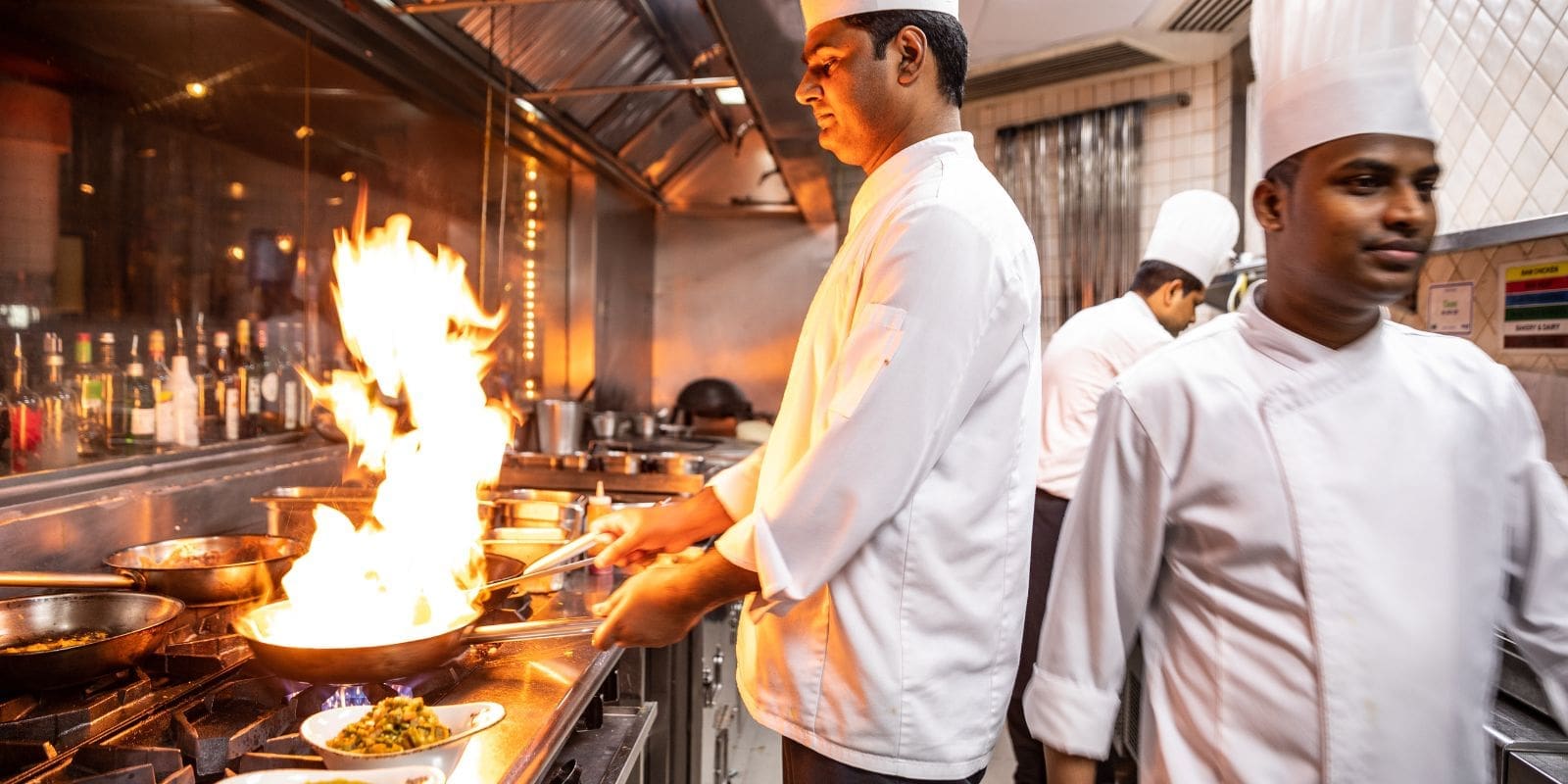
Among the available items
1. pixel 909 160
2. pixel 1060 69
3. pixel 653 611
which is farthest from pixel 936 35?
pixel 1060 69

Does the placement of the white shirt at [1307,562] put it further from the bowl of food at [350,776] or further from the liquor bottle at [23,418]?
the liquor bottle at [23,418]

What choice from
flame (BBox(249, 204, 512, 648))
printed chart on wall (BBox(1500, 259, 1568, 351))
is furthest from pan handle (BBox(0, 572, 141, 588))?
printed chart on wall (BBox(1500, 259, 1568, 351))

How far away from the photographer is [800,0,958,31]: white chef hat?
1.34 metres

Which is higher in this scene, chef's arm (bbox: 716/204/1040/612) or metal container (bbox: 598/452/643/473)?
chef's arm (bbox: 716/204/1040/612)

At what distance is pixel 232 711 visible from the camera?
122 cm

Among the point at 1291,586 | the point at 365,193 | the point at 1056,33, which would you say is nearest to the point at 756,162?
the point at 1056,33

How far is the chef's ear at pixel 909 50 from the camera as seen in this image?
4.38 ft

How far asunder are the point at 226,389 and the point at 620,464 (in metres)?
1.23

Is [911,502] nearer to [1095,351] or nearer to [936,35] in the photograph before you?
[936,35]

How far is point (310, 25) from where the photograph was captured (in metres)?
2.46

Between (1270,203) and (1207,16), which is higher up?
(1207,16)

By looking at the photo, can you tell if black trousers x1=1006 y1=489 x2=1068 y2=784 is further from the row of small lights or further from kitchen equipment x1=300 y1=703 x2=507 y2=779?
the row of small lights

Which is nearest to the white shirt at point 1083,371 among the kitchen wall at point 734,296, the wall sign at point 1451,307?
the wall sign at point 1451,307

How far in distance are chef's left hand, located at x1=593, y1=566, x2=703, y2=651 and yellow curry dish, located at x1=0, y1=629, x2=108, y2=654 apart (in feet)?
2.22
